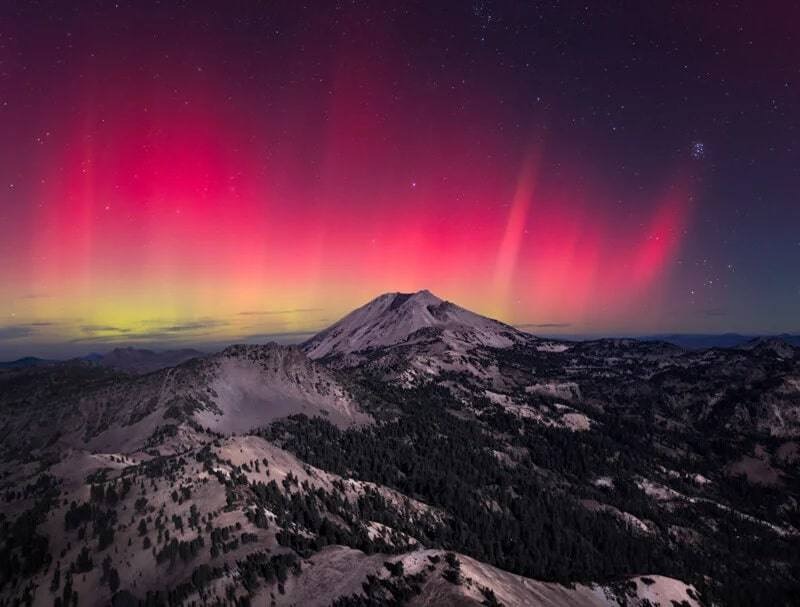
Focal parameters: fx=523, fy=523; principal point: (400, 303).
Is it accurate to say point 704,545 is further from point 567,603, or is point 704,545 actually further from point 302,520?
point 302,520

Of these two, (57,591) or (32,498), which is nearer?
(57,591)

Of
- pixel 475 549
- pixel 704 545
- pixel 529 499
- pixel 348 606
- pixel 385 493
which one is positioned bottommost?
pixel 704 545

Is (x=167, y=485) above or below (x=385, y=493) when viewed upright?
above

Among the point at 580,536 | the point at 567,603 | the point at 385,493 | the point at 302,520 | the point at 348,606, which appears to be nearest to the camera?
the point at 348,606

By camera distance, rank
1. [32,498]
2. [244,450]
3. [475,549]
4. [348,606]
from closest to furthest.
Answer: [348,606], [32,498], [244,450], [475,549]

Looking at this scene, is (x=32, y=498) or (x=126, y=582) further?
(x=32, y=498)

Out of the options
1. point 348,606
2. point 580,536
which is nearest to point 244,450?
point 348,606

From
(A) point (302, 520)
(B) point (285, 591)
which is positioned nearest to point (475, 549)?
(A) point (302, 520)

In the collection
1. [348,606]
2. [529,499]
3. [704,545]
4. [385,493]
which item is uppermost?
[348,606]

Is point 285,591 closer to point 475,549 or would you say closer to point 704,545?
point 475,549
